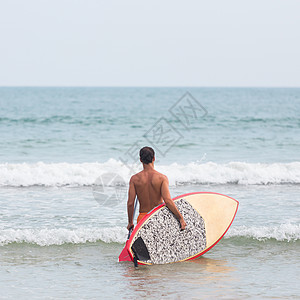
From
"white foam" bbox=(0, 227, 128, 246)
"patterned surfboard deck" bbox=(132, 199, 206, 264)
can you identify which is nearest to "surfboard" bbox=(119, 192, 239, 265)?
"patterned surfboard deck" bbox=(132, 199, 206, 264)

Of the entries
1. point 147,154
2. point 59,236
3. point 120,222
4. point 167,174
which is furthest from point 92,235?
point 167,174

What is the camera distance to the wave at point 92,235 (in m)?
7.19

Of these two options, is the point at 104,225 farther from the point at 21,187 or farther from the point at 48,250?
the point at 21,187

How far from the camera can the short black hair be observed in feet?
18.3

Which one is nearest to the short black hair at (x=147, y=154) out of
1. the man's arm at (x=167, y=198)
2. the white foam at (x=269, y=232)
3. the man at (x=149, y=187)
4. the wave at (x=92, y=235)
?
the man at (x=149, y=187)

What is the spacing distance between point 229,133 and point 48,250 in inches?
702

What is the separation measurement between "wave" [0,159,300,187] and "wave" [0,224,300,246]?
4.63 meters

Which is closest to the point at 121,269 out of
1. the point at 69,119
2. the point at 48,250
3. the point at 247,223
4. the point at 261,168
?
the point at 48,250

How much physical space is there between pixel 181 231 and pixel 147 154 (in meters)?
1.20

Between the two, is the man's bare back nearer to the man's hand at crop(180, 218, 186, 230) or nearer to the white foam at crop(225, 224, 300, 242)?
the man's hand at crop(180, 218, 186, 230)

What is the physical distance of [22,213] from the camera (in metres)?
8.86

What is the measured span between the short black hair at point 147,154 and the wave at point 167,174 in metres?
6.62

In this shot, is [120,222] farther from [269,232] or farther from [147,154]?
[147,154]

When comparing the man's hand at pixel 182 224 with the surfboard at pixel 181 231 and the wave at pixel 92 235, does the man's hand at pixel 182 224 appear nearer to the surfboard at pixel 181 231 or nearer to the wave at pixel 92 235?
the surfboard at pixel 181 231
